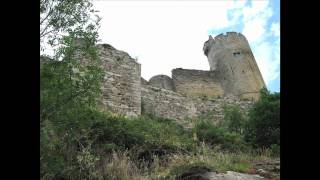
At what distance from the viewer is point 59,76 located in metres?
7.25

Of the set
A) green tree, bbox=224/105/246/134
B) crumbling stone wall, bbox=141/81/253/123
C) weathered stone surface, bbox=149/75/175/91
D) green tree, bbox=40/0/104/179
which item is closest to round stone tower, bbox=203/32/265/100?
weathered stone surface, bbox=149/75/175/91

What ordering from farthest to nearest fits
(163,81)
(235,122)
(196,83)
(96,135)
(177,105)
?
(196,83) < (163,81) < (177,105) < (235,122) < (96,135)

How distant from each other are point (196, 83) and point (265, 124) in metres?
13.1

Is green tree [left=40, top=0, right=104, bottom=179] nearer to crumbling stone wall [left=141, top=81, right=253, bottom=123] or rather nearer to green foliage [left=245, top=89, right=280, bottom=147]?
green foliage [left=245, top=89, right=280, bottom=147]

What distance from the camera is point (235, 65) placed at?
26.9 metres

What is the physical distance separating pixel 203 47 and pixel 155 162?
21440 millimetres

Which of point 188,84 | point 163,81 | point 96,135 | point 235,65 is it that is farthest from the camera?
point 235,65

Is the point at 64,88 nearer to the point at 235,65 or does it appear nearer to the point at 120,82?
the point at 120,82

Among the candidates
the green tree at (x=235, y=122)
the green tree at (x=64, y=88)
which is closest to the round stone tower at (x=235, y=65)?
the green tree at (x=235, y=122)

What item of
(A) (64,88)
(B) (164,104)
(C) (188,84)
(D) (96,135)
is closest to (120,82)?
(B) (164,104)

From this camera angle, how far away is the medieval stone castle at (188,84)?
15336mm
